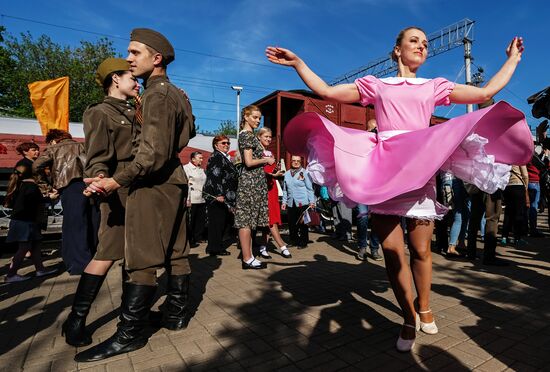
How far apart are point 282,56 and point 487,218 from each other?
4084mm

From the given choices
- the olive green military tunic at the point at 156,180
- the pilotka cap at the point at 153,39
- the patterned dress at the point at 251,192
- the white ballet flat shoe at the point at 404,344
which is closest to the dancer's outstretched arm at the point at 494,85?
the white ballet flat shoe at the point at 404,344

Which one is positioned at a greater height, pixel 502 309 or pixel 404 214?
pixel 404 214

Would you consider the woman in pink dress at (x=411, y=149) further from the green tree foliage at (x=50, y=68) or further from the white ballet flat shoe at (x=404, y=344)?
the green tree foliage at (x=50, y=68)

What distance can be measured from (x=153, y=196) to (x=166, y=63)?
1033 millimetres

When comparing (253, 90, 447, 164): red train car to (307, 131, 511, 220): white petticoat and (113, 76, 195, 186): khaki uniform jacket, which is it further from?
(307, 131, 511, 220): white petticoat

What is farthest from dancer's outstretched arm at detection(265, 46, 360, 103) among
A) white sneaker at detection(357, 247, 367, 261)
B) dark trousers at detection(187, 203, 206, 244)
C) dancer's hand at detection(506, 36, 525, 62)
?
dark trousers at detection(187, 203, 206, 244)

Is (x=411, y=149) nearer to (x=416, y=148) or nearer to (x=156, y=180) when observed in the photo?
(x=416, y=148)

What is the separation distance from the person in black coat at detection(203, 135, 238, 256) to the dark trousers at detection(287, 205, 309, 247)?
1.57 meters

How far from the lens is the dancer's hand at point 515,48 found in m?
2.33

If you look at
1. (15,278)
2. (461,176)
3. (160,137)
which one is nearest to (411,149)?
(461,176)

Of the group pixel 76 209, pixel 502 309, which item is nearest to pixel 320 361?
pixel 502 309

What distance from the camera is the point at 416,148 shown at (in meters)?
1.99

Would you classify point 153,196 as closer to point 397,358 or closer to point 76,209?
point 397,358

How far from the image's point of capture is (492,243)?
462 centimetres
